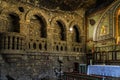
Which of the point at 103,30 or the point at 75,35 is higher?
the point at 103,30

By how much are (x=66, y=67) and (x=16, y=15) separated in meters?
5.35

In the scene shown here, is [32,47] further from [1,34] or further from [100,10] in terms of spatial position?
[100,10]

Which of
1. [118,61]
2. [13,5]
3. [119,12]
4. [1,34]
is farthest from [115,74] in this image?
[13,5]

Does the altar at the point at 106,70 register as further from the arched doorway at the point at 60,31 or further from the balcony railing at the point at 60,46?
the arched doorway at the point at 60,31

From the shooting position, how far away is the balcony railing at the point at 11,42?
9922 mm

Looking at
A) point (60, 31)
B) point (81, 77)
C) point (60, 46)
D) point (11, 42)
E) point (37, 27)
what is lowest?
point (81, 77)

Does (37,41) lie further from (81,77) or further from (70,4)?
(81,77)

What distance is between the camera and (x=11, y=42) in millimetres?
10141

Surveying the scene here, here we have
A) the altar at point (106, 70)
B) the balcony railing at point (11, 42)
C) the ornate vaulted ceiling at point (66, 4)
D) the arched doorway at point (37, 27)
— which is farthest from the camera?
the ornate vaulted ceiling at point (66, 4)

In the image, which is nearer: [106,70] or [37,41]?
[106,70]

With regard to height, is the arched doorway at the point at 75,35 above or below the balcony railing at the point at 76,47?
above

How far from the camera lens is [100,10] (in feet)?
44.3

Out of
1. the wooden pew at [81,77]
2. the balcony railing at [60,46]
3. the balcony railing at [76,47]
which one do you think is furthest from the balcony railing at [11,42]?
the balcony railing at [76,47]

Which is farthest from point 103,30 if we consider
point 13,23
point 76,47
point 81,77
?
point 13,23
